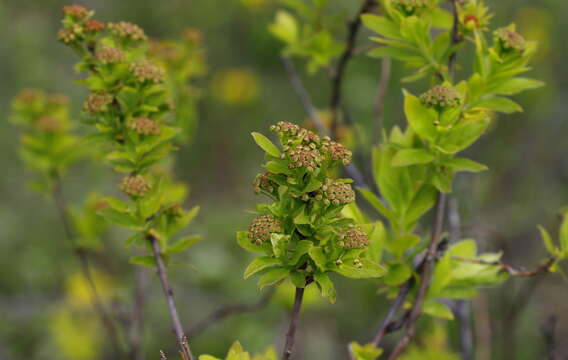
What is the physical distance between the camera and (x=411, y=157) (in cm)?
127

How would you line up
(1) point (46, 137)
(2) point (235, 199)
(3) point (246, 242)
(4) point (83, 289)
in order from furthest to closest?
(2) point (235, 199) < (4) point (83, 289) < (1) point (46, 137) < (3) point (246, 242)

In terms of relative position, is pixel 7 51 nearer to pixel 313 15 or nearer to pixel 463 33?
pixel 313 15

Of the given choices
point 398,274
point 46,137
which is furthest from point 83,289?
point 398,274

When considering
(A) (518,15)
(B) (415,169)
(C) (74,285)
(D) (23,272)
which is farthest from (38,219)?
(A) (518,15)

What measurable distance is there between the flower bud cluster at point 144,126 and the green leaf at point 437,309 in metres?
0.76

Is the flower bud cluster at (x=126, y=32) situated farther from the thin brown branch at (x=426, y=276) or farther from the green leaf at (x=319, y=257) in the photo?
the thin brown branch at (x=426, y=276)

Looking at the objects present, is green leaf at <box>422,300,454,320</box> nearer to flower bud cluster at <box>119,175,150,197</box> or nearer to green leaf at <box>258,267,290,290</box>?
green leaf at <box>258,267,290,290</box>

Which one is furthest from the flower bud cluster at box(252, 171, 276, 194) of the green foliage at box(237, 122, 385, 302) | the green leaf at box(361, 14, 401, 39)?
the green leaf at box(361, 14, 401, 39)

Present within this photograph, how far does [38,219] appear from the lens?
4680 millimetres

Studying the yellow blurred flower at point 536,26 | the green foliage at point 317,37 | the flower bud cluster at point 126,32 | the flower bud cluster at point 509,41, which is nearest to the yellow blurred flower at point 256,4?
the yellow blurred flower at point 536,26

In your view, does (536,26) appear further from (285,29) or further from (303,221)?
(303,221)

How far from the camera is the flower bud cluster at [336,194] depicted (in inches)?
39.5

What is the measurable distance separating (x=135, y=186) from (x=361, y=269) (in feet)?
1.75

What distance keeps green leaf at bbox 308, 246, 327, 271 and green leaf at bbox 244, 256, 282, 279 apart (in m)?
0.07
